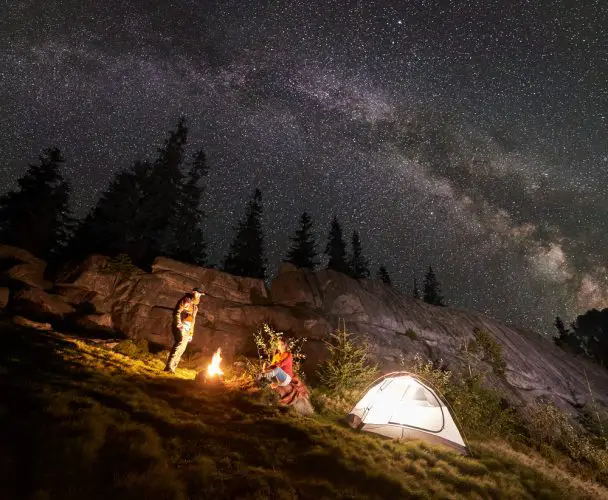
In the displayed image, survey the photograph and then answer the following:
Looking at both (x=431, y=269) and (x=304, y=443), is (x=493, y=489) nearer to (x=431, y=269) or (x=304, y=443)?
(x=304, y=443)

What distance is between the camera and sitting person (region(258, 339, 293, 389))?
31.5ft

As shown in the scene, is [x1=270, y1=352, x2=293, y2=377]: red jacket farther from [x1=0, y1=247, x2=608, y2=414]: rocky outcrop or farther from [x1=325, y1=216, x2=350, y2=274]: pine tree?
[x1=325, y1=216, x2=350, y2=274]: pine tree

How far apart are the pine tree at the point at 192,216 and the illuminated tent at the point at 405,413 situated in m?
27.6

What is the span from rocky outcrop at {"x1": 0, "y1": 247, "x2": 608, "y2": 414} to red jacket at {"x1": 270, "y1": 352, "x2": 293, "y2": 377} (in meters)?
5.73

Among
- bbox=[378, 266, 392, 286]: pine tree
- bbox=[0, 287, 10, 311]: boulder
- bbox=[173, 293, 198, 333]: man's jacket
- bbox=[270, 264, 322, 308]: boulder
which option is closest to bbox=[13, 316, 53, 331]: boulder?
bbox=[0, 287, 10, 311]: boulder

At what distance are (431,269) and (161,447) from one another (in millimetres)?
56107

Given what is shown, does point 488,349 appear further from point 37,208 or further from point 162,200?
point 37,208

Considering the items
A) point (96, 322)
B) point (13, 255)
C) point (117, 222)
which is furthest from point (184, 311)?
point (117, 222)

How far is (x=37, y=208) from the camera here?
26.1 m

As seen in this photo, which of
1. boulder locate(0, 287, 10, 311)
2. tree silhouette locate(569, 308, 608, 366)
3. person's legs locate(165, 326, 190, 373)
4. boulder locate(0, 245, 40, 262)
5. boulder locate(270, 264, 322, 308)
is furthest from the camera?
tree silhouette locate(569, 308, 608, 366)

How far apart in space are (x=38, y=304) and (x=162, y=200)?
60.2 ft

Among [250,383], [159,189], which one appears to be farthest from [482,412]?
[159,189]

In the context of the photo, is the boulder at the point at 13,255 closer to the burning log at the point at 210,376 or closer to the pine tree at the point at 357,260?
the burning log at the point at 210,376

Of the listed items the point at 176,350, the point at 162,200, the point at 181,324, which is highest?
the point at 162,200
